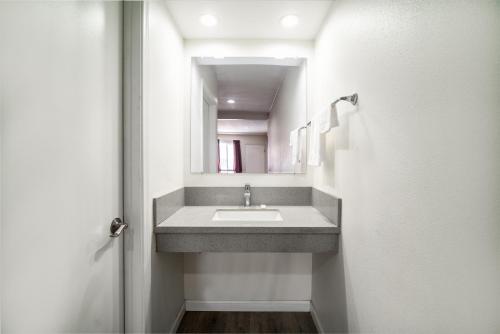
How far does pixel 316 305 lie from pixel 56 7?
2.25m

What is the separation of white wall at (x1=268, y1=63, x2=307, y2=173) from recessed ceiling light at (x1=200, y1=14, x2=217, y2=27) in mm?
682

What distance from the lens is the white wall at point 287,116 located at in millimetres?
1938

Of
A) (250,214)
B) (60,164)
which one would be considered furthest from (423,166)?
(250,214)

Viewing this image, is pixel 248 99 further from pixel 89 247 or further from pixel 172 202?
pixel 89 247

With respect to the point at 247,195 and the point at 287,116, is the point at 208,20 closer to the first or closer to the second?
the point at 287,116

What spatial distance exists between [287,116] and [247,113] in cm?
34

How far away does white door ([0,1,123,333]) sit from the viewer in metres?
0.62

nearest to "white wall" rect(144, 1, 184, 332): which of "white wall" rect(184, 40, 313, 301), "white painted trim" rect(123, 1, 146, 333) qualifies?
"white painted trim" rect(123, 1, 146, 333)

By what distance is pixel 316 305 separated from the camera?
6.00 ft

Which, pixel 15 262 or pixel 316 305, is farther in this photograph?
pixel 316 305

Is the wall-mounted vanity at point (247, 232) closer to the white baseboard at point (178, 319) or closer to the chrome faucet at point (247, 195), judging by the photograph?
the chrome faucet at point (247, 195)

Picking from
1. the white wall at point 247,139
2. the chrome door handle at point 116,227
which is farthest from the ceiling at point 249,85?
the chrome door handle at point 116,227

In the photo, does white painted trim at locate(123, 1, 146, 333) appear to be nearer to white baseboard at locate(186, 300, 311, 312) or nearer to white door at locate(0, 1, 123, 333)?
white door at locate(0, 1, 123, 333)

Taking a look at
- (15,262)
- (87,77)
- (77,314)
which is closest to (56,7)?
(87,77)
